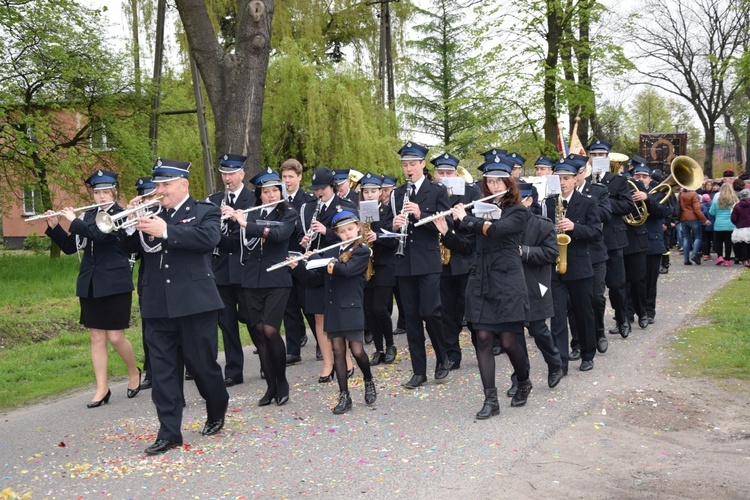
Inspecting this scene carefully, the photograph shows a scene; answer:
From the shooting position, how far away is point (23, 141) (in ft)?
63.6

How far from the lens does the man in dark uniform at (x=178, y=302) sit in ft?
21.9

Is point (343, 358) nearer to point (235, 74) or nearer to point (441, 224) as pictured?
point (441, 224)

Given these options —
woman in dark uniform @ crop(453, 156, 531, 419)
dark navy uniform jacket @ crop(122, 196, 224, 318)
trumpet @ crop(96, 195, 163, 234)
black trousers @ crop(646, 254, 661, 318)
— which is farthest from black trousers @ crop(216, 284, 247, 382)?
black trousers @ crop(646, 254, 661, 318)

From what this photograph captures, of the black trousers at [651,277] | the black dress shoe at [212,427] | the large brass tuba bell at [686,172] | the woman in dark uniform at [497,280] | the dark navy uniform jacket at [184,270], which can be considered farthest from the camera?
the large brass tuba bell at [686,172]

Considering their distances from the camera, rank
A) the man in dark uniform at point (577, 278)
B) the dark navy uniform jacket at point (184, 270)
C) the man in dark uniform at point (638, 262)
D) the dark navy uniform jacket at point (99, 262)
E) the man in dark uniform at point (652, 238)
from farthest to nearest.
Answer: the man in dark uniform at point (652, 238), the man in dark uniform at point (638, 262), the man in dark uniform at point (577, 278), the dark navy uniform jacket at point (99, 262), the dark navy uniform jacket at point (184, 270)

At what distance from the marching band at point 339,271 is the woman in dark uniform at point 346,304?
1cm

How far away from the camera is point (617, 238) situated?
10.9m

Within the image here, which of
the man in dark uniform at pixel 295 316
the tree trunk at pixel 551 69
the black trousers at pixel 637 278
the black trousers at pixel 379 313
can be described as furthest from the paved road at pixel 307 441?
the tree trunk at pixel 551 69

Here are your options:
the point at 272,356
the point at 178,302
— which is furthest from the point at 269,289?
the point at 178,302

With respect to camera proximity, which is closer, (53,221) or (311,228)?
(53,221)

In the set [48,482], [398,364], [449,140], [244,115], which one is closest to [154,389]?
[48,482]

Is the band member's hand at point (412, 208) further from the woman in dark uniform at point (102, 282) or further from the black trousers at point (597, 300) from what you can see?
the woman in dark uniform at point (102, 282)

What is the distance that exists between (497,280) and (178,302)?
2669 mm

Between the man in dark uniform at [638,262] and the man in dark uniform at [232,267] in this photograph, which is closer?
the man in dark uniform at [232,267]
